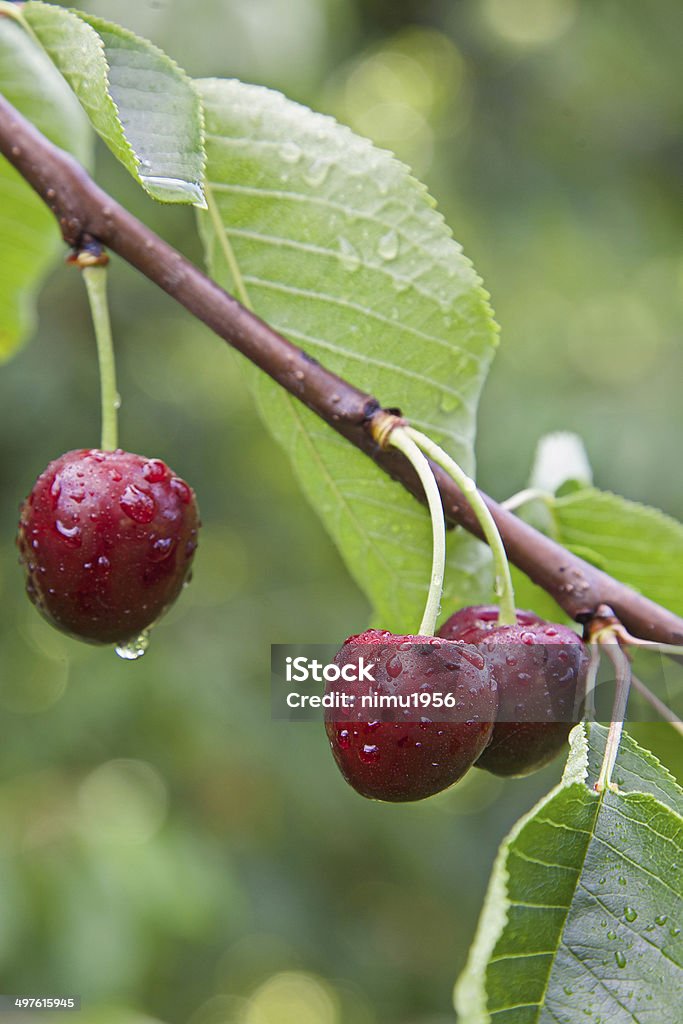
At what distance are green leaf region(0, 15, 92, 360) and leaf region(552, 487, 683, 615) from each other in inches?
33.7

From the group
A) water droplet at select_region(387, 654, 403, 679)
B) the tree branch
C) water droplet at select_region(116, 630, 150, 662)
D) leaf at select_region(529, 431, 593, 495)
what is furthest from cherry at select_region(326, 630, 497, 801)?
leaf at select_region(529, 431, 593, 495)

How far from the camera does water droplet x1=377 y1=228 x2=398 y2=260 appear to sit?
1.20 meters

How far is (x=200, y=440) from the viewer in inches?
183

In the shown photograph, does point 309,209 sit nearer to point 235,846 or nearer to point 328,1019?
point 235,846

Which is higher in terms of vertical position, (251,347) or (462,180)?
(462,180)

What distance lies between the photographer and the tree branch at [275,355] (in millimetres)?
1071

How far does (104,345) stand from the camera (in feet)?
3.76

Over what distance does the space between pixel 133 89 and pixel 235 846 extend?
4.07 meters

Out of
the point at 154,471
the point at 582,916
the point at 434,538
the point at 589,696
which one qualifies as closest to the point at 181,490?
the point at 154,471

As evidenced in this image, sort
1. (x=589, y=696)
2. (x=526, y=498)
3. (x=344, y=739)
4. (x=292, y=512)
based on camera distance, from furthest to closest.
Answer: (x=292, y=512) → (x=526, y=498) → (x=589, y=696) → (x=344, y=739)

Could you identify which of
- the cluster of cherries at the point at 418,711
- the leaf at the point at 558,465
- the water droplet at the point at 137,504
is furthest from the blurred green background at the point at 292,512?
the cluster of cherries at the point at 418,711

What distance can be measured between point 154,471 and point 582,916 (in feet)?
1.85

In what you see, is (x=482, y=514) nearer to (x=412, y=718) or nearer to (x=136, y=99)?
(x=412, y=718)

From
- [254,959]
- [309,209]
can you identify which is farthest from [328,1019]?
[309,209]
